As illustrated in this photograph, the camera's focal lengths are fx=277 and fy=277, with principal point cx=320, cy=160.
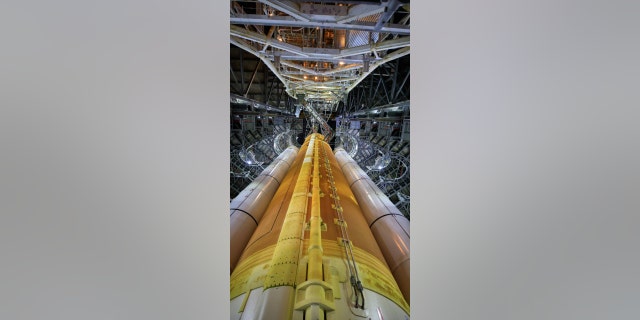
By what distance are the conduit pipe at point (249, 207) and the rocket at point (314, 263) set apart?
1cm

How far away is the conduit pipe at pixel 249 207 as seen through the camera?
7.29ft

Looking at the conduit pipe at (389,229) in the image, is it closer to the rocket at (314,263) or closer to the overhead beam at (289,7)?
the rocket at (314,263)

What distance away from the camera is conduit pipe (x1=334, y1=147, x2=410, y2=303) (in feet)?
7.01

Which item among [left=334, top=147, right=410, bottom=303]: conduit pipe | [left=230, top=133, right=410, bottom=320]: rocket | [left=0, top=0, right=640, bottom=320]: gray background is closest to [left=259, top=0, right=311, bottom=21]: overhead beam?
[left=0, top=0, right=640, bottom=320]: gray background

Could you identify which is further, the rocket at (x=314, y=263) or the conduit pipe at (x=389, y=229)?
the conduit pipe at (x=389, y=229)

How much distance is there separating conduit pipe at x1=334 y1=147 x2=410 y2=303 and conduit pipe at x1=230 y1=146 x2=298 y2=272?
1.13 metres

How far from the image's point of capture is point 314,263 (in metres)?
1.51
